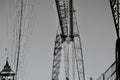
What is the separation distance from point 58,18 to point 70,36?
5.30 metres

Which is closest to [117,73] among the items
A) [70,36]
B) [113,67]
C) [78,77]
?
[113,67]

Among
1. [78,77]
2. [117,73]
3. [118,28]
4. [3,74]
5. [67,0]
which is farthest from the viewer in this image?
[3,74]

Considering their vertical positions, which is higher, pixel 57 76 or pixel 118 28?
pixel 118 28

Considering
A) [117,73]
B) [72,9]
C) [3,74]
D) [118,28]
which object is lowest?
[3,74]

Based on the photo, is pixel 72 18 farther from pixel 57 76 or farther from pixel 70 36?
pixel 57 76

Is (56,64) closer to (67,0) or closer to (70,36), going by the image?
(70,36)

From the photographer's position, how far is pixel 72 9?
30.4m

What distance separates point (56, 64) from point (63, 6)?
15.6 metres

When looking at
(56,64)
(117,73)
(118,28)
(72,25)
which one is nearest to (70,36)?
(72,25)

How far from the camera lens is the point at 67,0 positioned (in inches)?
1146

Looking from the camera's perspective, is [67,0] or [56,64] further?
[56,64]

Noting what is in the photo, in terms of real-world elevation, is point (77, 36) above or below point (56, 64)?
above

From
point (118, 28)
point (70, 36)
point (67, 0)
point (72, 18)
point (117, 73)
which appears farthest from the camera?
point (70, 36)

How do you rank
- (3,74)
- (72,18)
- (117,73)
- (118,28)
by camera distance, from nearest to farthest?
(117,73), (118,28), (72,18), (3,74)
